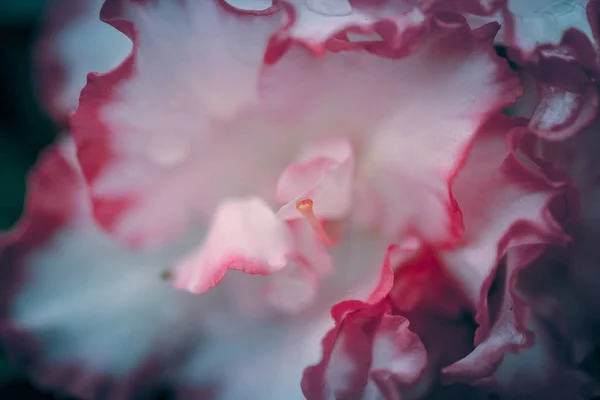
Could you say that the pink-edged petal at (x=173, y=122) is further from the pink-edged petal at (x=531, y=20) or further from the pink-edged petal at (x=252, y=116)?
the pink-edged petal at (x=531, y=20)

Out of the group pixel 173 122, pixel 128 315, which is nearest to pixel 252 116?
pixel 173 122

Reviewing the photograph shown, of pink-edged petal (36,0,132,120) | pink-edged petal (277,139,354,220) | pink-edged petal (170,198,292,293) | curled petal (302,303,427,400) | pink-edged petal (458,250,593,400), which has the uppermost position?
pink-edged petal (36,0,132,120)

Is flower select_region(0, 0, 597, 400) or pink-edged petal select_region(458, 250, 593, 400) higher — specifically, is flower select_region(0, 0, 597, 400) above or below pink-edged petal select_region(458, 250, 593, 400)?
above

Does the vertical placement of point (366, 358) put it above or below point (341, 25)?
below

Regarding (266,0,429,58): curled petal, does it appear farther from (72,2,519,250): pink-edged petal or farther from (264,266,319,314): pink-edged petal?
(264,266,319,314): pink-edged petal

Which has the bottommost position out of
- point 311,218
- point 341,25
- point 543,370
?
point 543,370

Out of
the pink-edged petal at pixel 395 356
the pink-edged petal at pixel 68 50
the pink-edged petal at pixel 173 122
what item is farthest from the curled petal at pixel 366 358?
the pink-edged petal at pixel 68 50

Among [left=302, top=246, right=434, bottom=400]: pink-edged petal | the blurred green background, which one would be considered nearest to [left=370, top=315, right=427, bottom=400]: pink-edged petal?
[left=302, top=246, right=434, bottom=400]: pink-edged petal

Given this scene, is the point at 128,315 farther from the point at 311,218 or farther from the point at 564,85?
the point at 564,85
